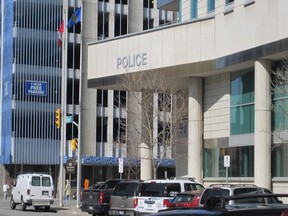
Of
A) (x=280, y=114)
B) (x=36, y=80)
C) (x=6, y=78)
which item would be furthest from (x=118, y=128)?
(x=280, y=114)

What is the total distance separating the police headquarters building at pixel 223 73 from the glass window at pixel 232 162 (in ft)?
0.17

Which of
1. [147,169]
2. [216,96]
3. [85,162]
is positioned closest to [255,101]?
[216,96]

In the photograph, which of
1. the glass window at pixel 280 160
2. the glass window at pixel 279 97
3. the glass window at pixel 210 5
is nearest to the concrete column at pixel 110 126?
the glass window at pixel 210 5

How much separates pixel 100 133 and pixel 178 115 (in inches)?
1147

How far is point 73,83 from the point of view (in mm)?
69812

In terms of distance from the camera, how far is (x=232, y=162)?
37.0m

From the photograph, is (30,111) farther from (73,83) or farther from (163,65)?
(163,65)

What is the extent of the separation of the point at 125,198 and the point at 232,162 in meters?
11.1

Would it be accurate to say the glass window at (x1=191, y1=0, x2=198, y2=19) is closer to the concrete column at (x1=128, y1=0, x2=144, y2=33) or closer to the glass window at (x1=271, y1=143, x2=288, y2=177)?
the glass window at (x1=271, y1=143, x2=288, y2=177)

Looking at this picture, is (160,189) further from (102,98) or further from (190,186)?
(102,98)

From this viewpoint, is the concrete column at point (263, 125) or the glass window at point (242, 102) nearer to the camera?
the concrete column at point (263, 125)

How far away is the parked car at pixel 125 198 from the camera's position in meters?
26.8

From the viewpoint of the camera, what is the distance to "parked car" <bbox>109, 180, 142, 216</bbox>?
87.9 feet

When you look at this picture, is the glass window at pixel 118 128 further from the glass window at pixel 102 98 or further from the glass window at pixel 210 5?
the glass window at pixel 210 5
